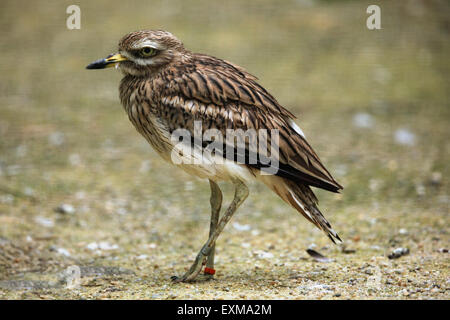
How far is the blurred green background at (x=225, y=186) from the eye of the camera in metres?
6.34

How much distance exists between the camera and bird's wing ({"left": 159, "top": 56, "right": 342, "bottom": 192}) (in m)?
4.92

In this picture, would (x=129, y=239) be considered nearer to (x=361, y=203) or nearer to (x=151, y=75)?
(x=151, y=75)

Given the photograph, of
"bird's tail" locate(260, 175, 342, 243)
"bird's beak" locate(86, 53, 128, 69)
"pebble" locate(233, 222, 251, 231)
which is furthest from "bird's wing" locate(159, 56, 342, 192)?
"pebble" locate(233, 222, 251, 231)

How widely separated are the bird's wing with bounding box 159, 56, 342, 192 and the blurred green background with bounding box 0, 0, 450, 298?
3.17ft

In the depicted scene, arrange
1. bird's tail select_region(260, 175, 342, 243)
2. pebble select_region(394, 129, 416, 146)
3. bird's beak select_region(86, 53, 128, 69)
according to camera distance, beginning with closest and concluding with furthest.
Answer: bird's tail select_region(260, 175, 342, 243), bird's beak select_region(86, 53, 128, 69), pebble select_region(394, 129, 416, 146)

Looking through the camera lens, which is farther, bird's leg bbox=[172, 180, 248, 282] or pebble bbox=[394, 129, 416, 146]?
pebble bbox=[394, 129, 416, 146]

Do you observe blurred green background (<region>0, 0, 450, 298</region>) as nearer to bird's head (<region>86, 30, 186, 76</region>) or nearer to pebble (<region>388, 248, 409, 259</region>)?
pebble (<region>388, 248, 409, 259</region>)

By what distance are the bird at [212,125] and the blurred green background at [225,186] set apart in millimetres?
824

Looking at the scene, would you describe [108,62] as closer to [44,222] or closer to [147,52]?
[147,52]

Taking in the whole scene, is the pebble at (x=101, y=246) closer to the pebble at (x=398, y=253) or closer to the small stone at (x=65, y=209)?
the small stone at (x=65, y=209)

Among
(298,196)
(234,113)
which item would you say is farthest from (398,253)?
(234,113)

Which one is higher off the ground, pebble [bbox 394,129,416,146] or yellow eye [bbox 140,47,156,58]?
yellow eye [bbox 140,47,156,58]

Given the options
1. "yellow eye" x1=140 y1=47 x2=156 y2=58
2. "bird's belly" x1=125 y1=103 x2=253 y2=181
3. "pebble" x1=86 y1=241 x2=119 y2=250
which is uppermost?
"yellow eye" x1=140 y1=47 x2=156 y2=58

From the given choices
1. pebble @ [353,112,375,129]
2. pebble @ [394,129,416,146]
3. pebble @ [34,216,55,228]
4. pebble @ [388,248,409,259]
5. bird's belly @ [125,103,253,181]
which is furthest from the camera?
pebble @ [353,112,375,129]
